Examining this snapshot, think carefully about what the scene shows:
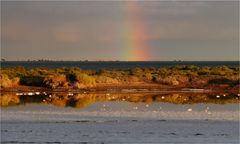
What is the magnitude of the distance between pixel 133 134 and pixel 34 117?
25.0 feet

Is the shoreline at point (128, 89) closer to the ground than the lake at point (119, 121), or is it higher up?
higher up

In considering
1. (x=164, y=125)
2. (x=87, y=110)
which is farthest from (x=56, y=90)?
(x=164, y=125)

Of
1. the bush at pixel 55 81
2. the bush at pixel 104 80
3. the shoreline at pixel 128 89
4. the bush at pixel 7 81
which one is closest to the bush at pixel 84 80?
the shoreline at pixel 128 89

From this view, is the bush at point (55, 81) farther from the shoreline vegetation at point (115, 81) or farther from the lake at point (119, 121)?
the lake at point (119, 121)

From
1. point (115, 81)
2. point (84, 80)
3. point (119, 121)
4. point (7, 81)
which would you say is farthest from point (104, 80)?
point (119, 121)

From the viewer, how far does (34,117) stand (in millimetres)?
30875

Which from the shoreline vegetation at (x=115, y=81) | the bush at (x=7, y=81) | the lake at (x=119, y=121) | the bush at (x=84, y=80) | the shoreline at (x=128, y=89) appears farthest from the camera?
the bush at (x=84, y=80)

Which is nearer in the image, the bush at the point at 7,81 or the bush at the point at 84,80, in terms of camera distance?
the bush at the point at 7,81

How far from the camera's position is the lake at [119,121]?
23.8 metres

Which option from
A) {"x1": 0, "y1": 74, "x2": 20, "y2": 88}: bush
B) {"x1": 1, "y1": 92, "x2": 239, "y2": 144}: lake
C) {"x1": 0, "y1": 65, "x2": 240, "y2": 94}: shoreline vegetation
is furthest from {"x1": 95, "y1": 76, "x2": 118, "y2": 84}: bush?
{"x1": 1, "y1": 92, "x2": 239, "y2": 144}: lake

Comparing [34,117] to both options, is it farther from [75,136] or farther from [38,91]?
[38,91]

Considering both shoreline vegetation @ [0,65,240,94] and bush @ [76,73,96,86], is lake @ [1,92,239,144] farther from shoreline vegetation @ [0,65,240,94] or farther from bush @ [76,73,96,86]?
bush @ [76,73,96,86]

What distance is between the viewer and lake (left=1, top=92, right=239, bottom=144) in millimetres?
23812

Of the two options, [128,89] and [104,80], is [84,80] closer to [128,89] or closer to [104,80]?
[128,89]
